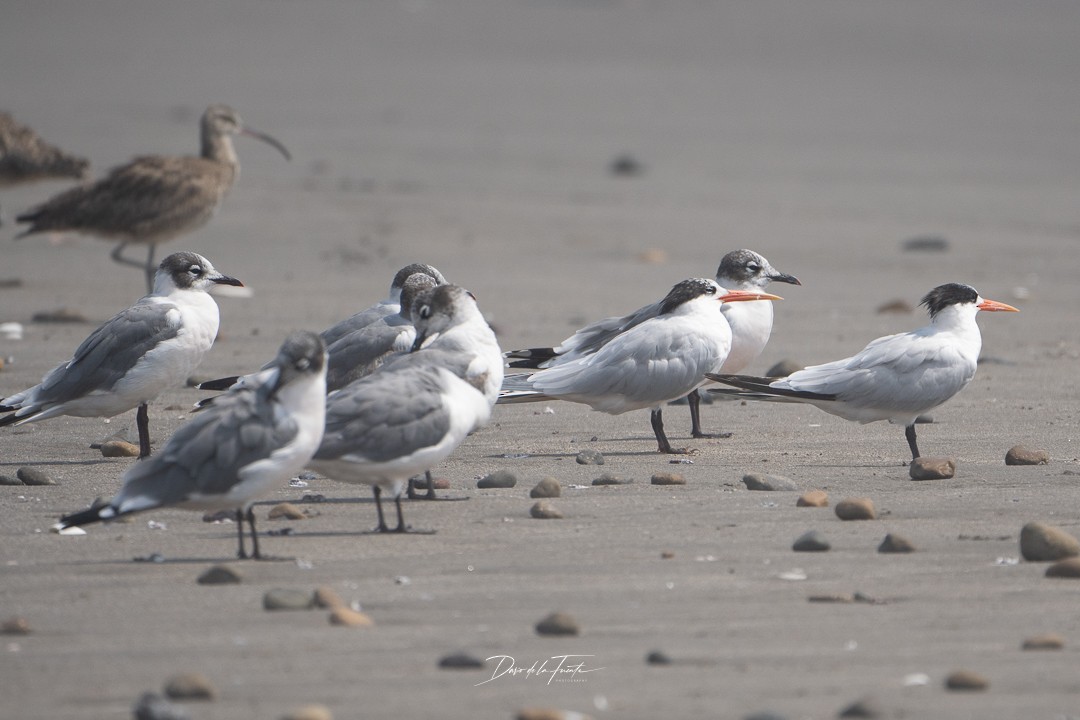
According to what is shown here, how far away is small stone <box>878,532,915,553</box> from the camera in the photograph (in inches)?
205

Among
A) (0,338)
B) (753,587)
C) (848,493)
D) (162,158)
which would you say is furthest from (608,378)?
(162,158)

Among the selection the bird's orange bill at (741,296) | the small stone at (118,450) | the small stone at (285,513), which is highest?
the bird's orange bill at (741,296)

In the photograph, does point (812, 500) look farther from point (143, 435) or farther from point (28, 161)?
point (28, 161)

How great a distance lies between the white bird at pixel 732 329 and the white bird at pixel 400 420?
173cm

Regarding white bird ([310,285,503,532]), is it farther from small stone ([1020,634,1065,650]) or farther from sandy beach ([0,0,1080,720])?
small stone ([1020,634,1065,650])

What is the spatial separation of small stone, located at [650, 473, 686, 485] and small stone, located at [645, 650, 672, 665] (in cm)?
219

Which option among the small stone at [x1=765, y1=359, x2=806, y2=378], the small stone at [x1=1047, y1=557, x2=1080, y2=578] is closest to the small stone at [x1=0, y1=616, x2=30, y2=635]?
the small stone at [x1=1047, y1=557, x2=1080, y2=578]

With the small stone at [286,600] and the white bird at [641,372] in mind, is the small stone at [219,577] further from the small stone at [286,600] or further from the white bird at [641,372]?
the white bird at [641,372]

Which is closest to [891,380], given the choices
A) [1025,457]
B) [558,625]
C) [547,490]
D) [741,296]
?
[1025,457]

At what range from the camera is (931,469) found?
6.36 meters

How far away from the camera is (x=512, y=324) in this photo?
425 inches

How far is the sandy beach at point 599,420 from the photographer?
164 inches

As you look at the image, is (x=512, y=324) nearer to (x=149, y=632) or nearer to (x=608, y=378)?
(x=608, y=378)

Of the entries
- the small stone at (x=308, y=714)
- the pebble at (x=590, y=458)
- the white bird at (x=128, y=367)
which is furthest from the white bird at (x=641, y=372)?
the small stone at (x=308, y=714)
